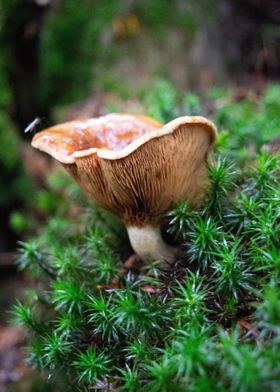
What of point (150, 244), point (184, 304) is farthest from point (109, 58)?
point (184, 304)

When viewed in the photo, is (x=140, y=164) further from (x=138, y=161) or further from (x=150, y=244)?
(x=150, y=244)

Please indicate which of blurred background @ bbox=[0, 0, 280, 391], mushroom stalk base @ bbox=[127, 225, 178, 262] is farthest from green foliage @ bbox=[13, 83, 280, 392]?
blurred background @ bbox=[0, 0, 280, 391]

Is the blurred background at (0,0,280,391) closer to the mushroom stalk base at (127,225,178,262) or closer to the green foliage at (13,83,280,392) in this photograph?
the green foliage at (13,83,280,392)

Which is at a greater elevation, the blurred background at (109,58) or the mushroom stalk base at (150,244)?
the blurred background at (109,58)

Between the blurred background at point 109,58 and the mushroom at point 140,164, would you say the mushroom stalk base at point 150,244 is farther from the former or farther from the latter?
the blurred background at point 109,58

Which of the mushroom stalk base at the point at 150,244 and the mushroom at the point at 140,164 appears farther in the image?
the mushroom stalk base at the point at 150,244

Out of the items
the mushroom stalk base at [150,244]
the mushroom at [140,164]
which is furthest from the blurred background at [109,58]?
the mushroom stalk base at [150,244]

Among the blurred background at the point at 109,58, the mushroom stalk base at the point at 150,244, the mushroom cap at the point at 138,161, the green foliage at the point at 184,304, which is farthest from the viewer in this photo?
the blurred background at the point at 109,58
